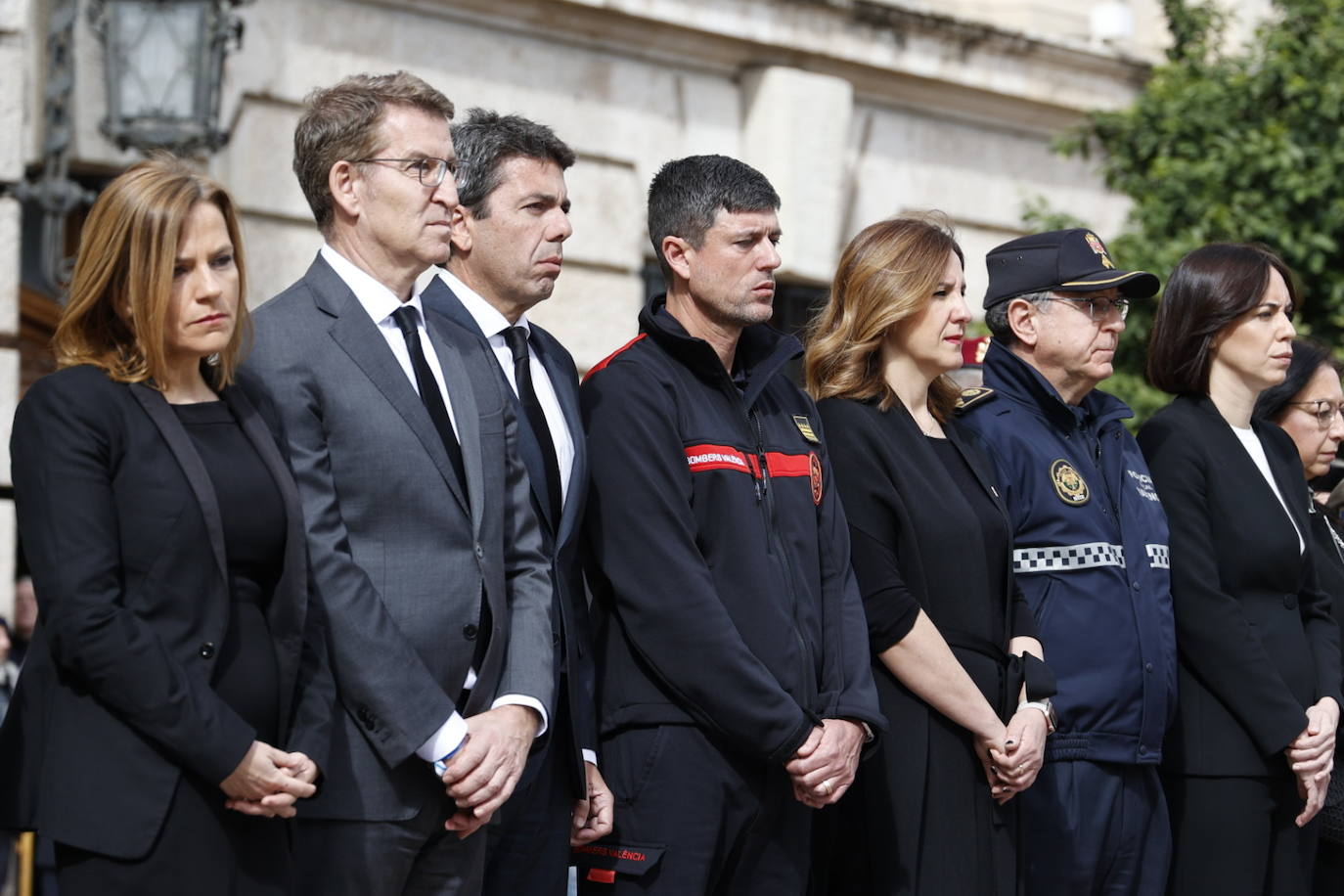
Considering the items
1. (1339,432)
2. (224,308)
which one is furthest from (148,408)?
(1339,432)

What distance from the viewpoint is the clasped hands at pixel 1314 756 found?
5.33 meters

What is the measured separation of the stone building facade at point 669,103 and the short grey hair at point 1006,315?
400 centimetres

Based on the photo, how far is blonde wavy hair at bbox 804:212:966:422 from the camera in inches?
197

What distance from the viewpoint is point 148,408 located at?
3.49 m

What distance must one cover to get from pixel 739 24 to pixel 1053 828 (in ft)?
19.8

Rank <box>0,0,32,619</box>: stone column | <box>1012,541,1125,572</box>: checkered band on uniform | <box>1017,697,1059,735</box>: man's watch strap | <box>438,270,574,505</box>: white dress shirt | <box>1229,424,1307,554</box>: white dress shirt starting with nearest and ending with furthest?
<box>438,270,574,505</box>: white dress shirt → <box>1017,697,1059,735</box>: man's watch strap → <box>1012,541,1125,572</box>: checkered band on uniform → <box>1229,424,1307,554</box>: white dress shirt → <box>0,0,32,619</box>: stone column

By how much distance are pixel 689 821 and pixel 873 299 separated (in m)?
1.56

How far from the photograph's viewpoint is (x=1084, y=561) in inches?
199

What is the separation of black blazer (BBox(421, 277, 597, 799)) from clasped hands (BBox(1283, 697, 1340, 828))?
86.3 inches

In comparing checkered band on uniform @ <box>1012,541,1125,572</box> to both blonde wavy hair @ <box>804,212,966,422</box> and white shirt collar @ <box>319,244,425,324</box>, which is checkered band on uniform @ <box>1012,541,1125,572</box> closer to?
blonde wavy hair @ <box>804,212,966,422</box>

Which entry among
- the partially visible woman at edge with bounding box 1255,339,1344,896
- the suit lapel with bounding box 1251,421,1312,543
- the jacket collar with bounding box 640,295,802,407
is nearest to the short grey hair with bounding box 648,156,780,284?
the jacket collar with bounding box 640,295,802,407

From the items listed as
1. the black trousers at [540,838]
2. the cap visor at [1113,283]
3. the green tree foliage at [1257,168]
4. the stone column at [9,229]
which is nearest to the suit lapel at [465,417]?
the black trousers at [540,838]

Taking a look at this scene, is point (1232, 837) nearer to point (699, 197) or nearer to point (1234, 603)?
point (1234, 603)

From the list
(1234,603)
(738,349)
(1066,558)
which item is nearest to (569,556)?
(738,349)
